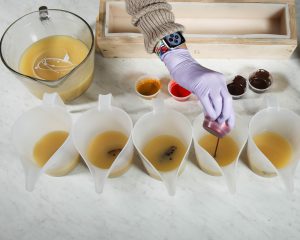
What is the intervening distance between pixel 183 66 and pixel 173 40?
0.24 ft

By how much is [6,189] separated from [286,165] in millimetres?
811

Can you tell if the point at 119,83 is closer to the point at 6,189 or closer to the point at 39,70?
the point at 39,70

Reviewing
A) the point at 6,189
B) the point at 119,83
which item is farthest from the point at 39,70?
the point at 6,189

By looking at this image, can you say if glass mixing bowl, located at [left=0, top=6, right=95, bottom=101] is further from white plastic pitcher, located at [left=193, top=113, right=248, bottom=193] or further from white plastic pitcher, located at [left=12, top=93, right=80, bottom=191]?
white plastic pitcher, located at [left=193, top=113, right=248, bottom=193]

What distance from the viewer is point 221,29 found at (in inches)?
51.9

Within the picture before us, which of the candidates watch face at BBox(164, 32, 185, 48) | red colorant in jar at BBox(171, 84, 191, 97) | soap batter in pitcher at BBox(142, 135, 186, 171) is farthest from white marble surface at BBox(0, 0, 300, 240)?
watch face at BBox(164, 32, 185, 48)

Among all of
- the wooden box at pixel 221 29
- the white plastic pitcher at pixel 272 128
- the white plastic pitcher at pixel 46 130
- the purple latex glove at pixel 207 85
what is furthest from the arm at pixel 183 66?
the white plastic pitcher at pixel 46 130

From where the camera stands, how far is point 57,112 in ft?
3.75

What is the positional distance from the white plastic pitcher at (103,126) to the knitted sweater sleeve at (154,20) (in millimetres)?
211

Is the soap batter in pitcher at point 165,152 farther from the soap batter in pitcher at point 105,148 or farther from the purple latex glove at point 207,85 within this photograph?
the purple latex glove at point 207,85

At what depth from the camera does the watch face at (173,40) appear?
3.37 ft

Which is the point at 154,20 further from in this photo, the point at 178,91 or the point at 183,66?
the point at 178,91

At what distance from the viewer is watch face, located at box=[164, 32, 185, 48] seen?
1027 millimetres

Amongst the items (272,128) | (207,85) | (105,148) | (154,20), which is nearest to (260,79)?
(272,128)
